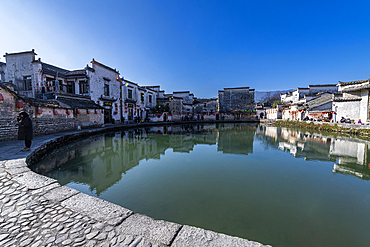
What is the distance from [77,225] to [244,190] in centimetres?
311

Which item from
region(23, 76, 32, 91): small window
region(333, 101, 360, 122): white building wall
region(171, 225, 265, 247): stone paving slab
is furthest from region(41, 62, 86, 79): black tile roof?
region(333, 101, 360, 122): white building wall

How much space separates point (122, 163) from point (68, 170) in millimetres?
1530

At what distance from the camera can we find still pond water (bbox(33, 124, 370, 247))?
2.35 m

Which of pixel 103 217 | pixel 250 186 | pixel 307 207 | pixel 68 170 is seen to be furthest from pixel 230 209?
pixel 68 170

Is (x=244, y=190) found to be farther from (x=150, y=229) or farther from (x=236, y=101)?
(x=236, y=101)

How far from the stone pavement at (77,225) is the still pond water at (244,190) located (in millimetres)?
797

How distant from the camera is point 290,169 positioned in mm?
4867

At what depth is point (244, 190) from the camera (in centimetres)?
351

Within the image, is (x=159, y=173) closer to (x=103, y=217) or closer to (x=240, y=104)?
(x=103, y=217)

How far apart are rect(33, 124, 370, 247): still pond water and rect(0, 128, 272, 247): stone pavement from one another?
797 millimetres

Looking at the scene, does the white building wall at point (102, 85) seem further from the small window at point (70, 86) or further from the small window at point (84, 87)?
the small window at point (70, 86)

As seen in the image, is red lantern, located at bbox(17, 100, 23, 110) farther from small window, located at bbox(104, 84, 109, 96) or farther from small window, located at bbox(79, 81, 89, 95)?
small window, located at bbox(104, 84, 109, 96)

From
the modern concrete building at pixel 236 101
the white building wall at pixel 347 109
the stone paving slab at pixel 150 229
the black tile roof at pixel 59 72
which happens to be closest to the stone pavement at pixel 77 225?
the stone paving slab at pixel 150 229

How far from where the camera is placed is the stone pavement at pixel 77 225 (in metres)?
1.57
